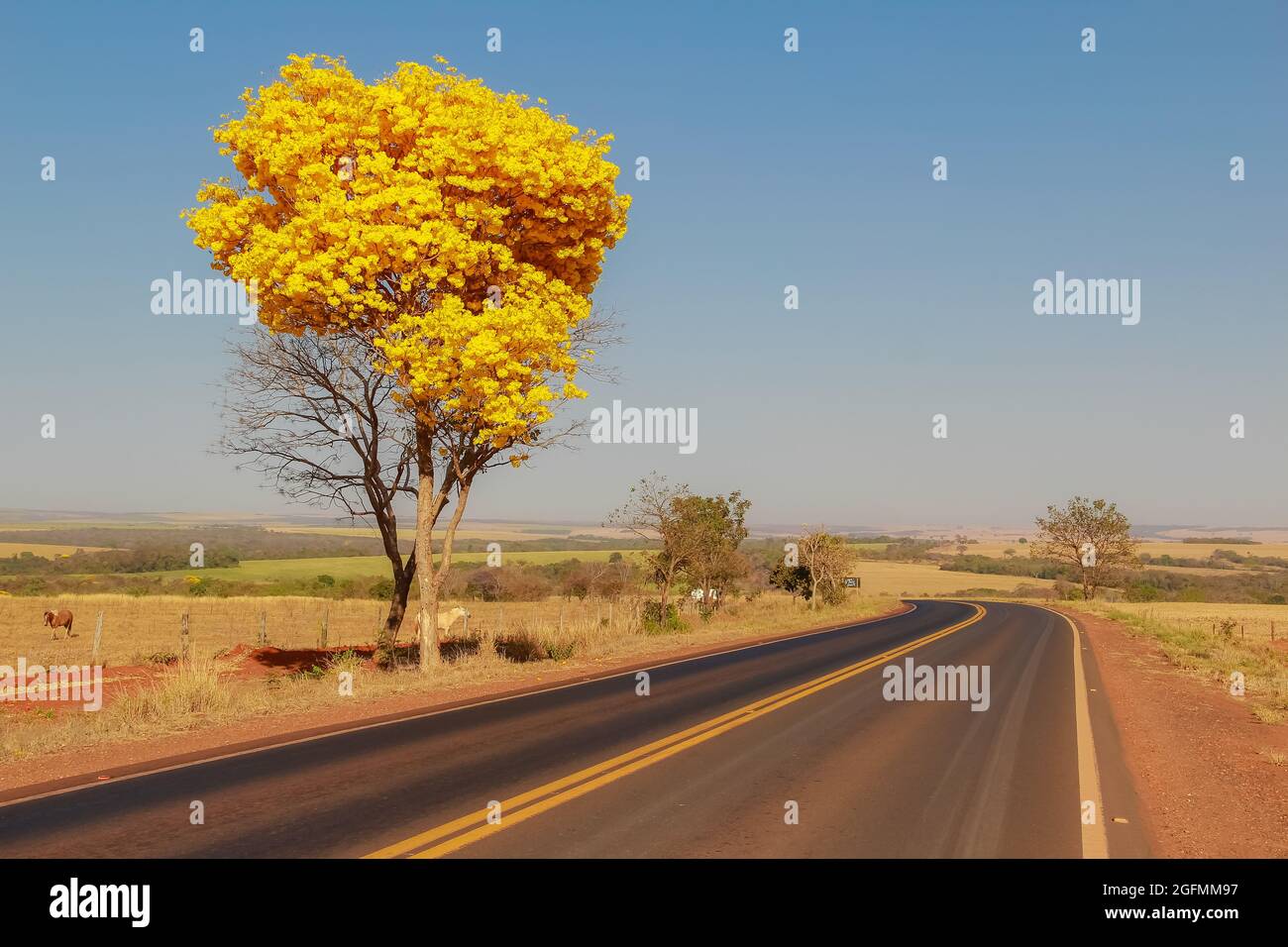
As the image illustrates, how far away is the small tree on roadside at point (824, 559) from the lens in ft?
175

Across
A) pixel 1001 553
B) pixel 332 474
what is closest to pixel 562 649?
pixel 332 474

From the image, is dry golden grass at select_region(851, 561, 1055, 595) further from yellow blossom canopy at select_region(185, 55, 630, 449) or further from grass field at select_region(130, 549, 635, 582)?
yellow blossom canopy at select_region(185, 55, 630, 449)

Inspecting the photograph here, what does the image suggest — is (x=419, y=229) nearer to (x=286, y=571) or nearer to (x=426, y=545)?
(x=426, y=545)

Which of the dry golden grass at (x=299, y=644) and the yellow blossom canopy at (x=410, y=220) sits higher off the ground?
the yellow blossom canopy at (x=410, y=220)

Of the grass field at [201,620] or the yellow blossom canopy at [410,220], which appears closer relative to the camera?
the yellow blossom canopy at [410,220]

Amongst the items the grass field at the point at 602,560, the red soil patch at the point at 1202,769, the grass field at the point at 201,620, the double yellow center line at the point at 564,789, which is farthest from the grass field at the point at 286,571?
the double yellow center line at the point at 564,789

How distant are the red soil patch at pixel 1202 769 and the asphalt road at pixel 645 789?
13.5 inches

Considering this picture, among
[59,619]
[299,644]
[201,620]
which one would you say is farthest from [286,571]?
[299,644]

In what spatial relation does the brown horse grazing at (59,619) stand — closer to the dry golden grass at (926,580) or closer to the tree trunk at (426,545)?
the tree trunk at (426,545)

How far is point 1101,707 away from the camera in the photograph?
1451cm

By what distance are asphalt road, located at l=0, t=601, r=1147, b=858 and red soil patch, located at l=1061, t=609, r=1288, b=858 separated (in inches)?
13.5

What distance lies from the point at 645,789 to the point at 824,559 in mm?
46677
